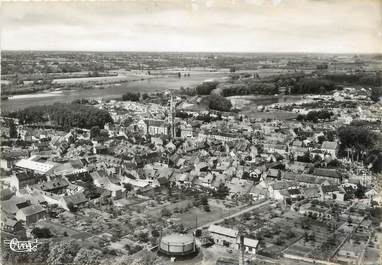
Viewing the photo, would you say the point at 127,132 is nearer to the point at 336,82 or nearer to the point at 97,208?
the point at 97,208

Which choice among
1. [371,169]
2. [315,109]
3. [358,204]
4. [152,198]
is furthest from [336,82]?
[152,198]

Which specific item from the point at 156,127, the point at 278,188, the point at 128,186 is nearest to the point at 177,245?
the point at 128,186

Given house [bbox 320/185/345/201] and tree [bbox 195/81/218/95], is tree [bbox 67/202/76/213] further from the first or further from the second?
house [bbox 320/185/345/201]

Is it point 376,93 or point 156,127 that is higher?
point 376,93

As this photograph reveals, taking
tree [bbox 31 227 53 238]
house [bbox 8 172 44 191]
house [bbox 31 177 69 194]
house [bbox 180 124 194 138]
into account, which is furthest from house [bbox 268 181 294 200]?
house [bbox 8 172 44 191]

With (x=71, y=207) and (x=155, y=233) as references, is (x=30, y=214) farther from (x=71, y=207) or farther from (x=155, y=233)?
(x=155, y=233)

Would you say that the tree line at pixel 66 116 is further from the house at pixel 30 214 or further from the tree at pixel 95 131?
the house at pixel 30 214
